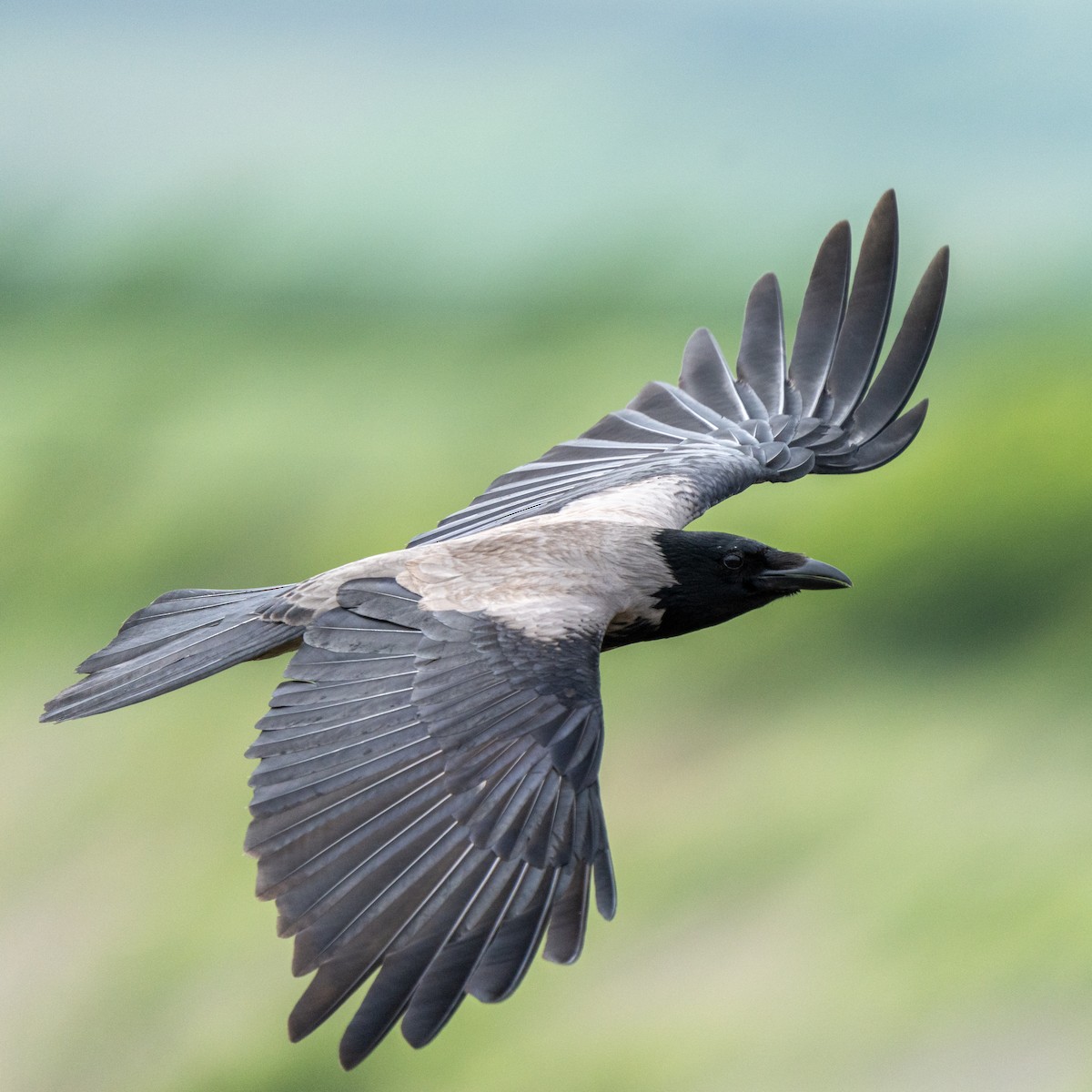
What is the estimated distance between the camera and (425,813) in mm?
5465

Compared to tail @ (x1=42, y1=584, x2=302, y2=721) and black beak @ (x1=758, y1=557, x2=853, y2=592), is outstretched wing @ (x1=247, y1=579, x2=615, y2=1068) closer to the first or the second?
tail @ (x1=42, y1=584, x2=302, y2=721)

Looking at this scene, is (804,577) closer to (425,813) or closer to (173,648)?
(425,813)

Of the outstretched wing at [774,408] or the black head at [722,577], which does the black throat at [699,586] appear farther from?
the outstretched wing at [774,408]

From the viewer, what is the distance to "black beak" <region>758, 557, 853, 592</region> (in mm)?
7098

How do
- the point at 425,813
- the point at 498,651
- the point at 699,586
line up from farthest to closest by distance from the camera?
the point at 699,586
the point at 498,651
the point at 425,813

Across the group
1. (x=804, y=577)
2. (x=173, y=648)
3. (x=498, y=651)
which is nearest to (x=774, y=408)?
(x=804, y=577)

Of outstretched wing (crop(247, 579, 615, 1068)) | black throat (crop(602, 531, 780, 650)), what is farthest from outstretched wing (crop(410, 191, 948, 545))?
outstretched wing (crop(247, 579, 615, 1068))

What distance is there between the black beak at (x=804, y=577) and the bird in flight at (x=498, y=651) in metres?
0.01

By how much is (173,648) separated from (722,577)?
2.30 metres

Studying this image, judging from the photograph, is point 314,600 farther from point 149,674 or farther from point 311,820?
point 311,820

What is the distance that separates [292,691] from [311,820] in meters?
0.58

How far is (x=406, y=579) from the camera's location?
6.52 m

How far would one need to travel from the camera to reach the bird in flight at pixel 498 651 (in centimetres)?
515

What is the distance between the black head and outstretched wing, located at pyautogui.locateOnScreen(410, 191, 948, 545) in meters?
0.69
